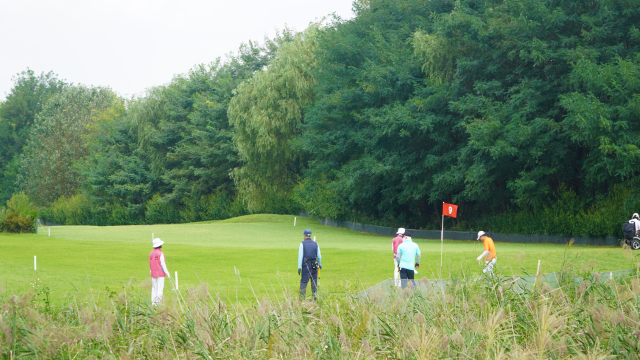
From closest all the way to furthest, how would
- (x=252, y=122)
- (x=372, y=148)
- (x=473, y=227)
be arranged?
(x=473, y=227) < (x=372, y=148) < (x=252, y=122)

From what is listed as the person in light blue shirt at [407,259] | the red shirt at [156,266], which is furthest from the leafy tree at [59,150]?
the person in light blue shirt at [407,259]

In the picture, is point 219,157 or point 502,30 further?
point 219,157

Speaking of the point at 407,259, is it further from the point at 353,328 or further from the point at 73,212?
the point at 73,212

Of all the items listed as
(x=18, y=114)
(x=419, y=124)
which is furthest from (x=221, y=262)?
(x=18, y=114)

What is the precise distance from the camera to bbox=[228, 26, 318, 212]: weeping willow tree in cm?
5191

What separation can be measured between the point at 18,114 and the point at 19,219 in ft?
288

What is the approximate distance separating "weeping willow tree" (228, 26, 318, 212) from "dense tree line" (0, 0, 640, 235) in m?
0.13

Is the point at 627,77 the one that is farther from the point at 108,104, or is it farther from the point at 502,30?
the point at 108,104

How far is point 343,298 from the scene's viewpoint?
804 centimetres

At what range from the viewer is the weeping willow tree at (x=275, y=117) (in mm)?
51906

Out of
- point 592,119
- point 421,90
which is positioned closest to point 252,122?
point 421,90

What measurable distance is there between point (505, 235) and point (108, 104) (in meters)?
76.4

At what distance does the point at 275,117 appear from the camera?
51844 mm

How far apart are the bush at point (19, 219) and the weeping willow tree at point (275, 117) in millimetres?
19310
